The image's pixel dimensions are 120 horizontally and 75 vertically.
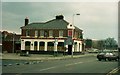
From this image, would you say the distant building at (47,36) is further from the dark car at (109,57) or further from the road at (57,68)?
the road at (57,68)

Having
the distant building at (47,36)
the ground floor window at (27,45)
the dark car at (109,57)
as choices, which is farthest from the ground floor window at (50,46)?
the dark car at (109,57)

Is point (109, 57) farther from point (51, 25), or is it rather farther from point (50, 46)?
point (51, 25)

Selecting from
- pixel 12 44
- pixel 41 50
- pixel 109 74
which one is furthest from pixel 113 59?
pixel 12 44

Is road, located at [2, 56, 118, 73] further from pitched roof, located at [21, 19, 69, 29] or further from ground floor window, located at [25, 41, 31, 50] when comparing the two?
ground floor window, located at [25, 41, 31, 50]

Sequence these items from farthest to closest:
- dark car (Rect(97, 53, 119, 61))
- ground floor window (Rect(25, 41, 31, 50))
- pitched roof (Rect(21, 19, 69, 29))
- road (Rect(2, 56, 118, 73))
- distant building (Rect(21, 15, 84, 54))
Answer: pitched roof (Rect(21, 19, 69, 29)) → ground floor window (Rect(25, 41, 31, 50)) → distant building (Rect(21, 15, 84, 54)) → dark car (Rect(97, 53, 119, 61)) → road (Rect(2, 56, 118, 73))

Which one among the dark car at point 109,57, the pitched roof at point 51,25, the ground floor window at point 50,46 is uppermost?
the pitched roof at point 51,25

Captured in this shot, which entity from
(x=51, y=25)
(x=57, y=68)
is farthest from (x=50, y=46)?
(x=57, y=68)

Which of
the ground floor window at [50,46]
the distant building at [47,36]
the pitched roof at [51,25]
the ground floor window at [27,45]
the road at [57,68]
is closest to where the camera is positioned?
the road at [57,68]

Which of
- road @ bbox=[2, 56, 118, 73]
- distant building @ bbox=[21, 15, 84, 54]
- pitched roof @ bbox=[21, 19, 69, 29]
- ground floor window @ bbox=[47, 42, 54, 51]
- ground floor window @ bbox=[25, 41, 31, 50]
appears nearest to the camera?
road @ bbox=[2, 56, 118, 73]

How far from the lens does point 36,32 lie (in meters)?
87.8

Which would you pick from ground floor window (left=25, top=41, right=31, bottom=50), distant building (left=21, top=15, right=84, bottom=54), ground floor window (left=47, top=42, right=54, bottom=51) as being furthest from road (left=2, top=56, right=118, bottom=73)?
ground floor window (left=25, top=41, right=31, bottom=50)

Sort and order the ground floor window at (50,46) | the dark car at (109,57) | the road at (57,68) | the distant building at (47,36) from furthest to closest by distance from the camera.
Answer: the distant building at (47,36) → the ground floor window at (50,46) → the dark car at (109,57) → the road at (57,68)

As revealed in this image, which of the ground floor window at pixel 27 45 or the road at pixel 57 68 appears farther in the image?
the ground floor window at pixel 27 45

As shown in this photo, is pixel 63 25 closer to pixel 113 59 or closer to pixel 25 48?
pixel 25 48
